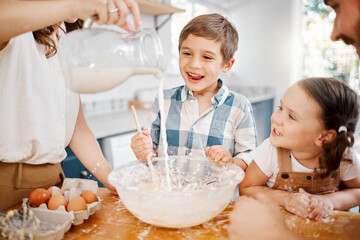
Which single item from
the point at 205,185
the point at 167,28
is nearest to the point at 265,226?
the point at 205,185

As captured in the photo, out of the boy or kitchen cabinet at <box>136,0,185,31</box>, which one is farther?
kitchen cabinet at <box>136,0,185,31</box>

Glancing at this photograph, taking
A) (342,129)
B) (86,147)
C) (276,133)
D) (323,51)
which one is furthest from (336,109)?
(323,51)

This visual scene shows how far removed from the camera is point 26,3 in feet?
2.30

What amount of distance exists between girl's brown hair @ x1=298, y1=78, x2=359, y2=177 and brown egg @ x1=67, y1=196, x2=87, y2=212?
796 mm

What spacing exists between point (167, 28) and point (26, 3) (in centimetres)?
275

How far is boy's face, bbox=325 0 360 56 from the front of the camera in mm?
677

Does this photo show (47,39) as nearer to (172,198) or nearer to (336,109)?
(172,198)

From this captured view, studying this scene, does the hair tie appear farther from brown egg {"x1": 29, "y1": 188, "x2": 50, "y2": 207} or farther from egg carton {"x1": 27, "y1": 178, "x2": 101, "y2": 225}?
brown egg {"x1": 29, "y1": 188, "x2": 50, "y2": 207}

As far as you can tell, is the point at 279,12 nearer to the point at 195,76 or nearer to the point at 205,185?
the point at 195,76

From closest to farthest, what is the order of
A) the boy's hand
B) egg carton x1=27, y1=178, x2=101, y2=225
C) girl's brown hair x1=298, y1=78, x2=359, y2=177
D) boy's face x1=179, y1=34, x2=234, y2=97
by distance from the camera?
1. egg carton x1=27, y1=178, x2=101, y2=225
2. girl's brown hair x1=298, y1=78, x2=359, y2=177
3. the boy's hand
4. boy's face x1=179, y1=34, x2=234, y2=97

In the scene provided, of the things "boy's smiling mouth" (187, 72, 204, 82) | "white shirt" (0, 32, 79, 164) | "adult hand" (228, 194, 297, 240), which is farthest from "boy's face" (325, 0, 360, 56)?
"white shirt" (0, 32, 79, 164)

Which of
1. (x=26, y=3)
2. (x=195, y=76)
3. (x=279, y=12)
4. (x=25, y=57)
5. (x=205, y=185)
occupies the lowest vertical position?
(x=205, y=185)

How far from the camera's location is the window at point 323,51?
3928 mm

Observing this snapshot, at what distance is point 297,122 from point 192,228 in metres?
0.54
